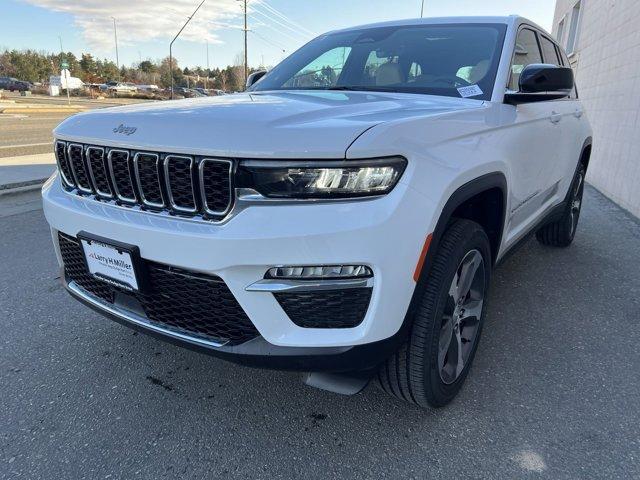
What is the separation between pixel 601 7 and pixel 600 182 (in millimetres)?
3784

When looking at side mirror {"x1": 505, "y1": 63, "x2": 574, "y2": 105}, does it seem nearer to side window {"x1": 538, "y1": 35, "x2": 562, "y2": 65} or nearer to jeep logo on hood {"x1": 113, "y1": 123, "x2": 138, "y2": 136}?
side window {"x1": 538, "y1": 35, "x2": 562, "y2": 65}

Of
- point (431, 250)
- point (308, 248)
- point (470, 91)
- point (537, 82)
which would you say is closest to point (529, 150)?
point (537, 82)

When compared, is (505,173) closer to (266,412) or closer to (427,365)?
(427,365)

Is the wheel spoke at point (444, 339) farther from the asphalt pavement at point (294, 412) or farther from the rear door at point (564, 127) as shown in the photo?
the rear door at point (564, 127)

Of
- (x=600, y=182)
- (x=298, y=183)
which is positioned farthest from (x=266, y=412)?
(x=600, y=182)

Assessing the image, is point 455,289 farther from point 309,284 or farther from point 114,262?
point 114,262

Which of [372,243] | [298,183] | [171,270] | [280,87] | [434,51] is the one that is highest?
[434,51]

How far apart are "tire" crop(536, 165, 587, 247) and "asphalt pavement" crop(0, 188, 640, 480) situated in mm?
1408

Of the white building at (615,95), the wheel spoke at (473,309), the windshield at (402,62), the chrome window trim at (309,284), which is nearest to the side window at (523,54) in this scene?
the windshield at (402,62)

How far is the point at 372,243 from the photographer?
1611 millimetres

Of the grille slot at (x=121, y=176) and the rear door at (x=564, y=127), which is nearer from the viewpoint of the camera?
the grille slot at (x=121, y=176)

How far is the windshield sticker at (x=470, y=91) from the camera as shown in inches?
101

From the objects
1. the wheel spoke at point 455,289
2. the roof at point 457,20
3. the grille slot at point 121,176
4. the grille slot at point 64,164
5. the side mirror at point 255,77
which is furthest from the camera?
the side mirror at point 255,77

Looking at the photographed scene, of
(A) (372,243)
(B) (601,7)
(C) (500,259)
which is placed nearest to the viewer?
(A) (372,243)
